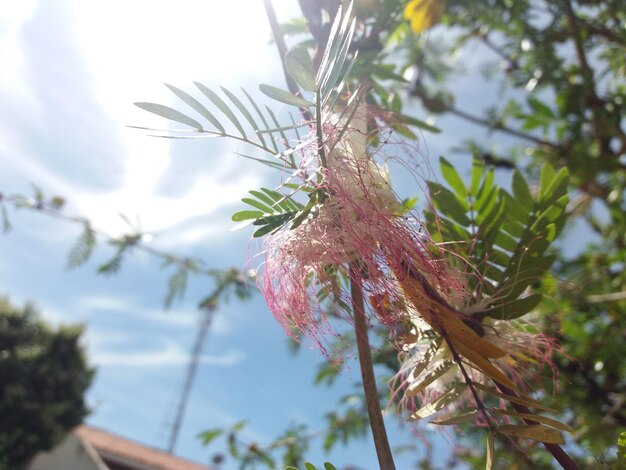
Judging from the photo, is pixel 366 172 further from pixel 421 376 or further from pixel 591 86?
pixel 591 86

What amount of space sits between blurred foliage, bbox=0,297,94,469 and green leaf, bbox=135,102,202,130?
8.73m

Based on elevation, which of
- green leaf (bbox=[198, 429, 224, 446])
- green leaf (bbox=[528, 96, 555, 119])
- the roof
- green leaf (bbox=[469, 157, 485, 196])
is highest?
the roof

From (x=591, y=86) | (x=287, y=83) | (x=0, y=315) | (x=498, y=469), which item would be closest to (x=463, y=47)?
(x=591, y=86)

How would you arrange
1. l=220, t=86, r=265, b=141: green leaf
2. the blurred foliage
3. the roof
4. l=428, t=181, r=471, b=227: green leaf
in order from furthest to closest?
the roof < the blurred foliage < l=428, t=181, r=471, b=227: green leaf < l=220, t=86, r=265, b=141: green leaf

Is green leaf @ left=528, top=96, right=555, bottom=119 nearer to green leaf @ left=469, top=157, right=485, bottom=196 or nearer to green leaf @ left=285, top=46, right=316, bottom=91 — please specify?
green leaf @ left=469, top=157, right=485, bottom=196

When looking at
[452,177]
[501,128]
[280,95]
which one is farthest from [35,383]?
[280,95]

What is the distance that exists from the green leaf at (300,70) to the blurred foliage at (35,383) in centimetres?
881

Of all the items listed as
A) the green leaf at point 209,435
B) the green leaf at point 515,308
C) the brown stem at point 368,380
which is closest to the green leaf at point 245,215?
the brown stem at point 368,380

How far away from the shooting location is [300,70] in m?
0.51

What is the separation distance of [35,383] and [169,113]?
977cm

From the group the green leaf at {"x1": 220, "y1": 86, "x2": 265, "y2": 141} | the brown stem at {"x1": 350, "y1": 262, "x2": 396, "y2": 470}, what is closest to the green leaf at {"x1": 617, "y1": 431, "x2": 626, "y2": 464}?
the brown stem at {"x1": 350, "y1": 262, "x2": 396, "y2": 470}

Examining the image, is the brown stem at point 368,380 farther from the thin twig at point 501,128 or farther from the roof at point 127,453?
the roof at point 127,453

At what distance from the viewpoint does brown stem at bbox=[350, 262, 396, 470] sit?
1.43 ft

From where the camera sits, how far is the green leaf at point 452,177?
789mm
